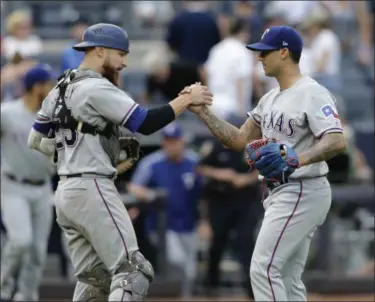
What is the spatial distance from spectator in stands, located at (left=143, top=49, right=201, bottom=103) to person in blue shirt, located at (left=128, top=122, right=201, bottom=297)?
61.6 inches

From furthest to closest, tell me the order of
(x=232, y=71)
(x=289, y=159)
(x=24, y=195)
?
(x=232, y=71) → (x=24, y=195) → (x=289, y=159)

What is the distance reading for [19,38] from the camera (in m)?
15.2

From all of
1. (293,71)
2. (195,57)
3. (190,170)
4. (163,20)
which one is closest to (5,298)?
(190,170)

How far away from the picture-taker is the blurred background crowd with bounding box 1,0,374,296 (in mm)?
13477

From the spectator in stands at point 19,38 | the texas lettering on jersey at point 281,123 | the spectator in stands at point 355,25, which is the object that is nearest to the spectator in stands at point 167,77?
the spectator in stands at point 19,38

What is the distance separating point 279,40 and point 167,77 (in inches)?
278

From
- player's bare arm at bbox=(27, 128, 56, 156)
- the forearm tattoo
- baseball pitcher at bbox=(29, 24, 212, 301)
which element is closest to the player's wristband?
baseball pitcher at bbox=(29, 24, 212, 301)

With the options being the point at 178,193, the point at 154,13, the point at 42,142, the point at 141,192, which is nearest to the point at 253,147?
the point at 42,142

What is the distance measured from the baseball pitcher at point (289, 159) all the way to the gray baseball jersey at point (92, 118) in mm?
638

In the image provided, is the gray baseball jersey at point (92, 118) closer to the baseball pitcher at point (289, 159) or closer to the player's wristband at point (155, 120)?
the player's wristband at point (155, 120)

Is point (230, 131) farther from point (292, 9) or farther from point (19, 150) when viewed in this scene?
point (292, 9)

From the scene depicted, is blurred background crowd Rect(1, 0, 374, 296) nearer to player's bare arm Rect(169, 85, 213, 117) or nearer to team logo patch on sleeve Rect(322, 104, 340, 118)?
player's bare arm Rect(169, 85, 213, 117)

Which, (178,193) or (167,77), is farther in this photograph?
(167,77)

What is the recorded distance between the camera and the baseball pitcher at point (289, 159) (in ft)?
26.1
